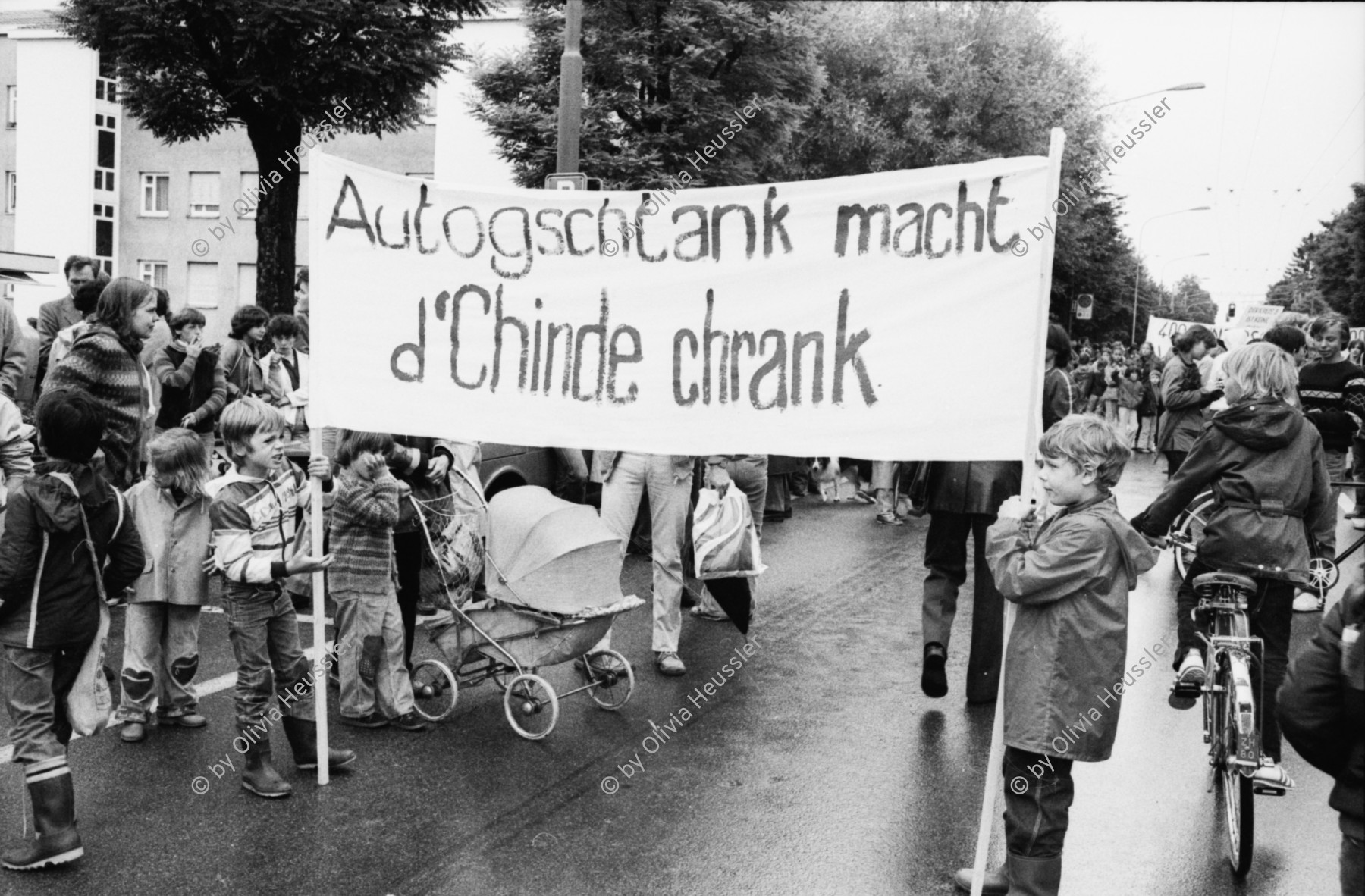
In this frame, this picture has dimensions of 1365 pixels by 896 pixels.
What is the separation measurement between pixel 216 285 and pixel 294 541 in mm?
40206

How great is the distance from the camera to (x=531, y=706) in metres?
5.46

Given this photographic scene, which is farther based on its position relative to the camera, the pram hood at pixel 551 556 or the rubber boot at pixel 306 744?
the pram hood at pixel 551 556

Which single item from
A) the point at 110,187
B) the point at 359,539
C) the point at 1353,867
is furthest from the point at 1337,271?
the point at 1353,867

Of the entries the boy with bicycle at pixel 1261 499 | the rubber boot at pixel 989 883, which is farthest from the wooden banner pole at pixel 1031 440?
the boy with bicycle at pixel 1261 499

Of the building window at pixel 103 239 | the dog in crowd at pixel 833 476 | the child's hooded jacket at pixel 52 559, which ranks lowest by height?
the dog in crowd at pixel 833 476

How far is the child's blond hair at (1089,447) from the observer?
12.5 feet

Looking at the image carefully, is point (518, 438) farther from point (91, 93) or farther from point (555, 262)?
point (91, 93)

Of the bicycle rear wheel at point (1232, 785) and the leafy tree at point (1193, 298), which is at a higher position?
the leafy tree at point (1193, 298)

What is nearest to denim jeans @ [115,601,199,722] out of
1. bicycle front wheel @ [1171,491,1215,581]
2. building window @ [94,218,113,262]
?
bicycle front wheel @ [1171,491,1215,581]

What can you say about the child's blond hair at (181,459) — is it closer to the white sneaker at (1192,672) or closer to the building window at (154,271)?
the white sneaker at (1192,672)

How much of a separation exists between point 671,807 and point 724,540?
2215 mm

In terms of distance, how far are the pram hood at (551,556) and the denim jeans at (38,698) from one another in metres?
1.86

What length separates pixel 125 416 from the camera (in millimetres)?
6969

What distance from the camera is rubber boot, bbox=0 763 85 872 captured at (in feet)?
13.1
